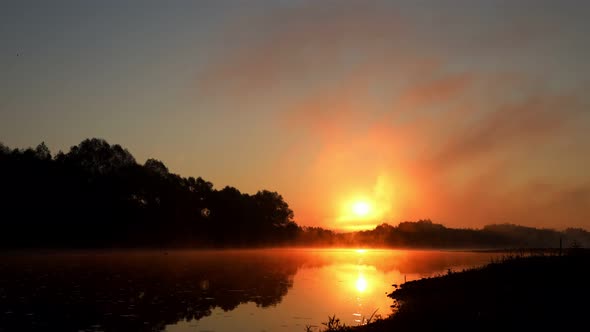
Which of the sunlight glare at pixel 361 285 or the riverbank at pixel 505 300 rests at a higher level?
the riverbank at pixel 505 300

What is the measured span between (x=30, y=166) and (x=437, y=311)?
125 m

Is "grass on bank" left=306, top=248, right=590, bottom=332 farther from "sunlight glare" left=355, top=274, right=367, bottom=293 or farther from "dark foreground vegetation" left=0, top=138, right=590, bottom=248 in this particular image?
"dark foreground vegetation" left=0, top=138, right=590, bottom=248

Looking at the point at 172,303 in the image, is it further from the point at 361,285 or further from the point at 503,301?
the point at 361,285

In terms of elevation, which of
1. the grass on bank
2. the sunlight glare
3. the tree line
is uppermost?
the tree line

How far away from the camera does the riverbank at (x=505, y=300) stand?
929 inches

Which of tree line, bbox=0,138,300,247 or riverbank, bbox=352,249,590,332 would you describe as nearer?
riverbank, bbox=352,249,590,332

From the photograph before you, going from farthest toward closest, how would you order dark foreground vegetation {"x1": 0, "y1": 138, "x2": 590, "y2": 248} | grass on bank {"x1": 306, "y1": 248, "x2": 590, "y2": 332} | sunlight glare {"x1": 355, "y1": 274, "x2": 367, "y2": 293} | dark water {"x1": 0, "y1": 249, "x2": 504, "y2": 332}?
dark foreground vegetation {"x1": 0, "y1": 138, "x2": 590, "y2": 248}
sunlight glare {"x1": 355, "y1": 274, "x2": 367, "y2": 293}
dark water {"x1": 0, "y1": 249, "x2": 504, "y2": 332}
grass on bank {"x1": 306, "y1": 248, "x2": 590, "y2": 332}

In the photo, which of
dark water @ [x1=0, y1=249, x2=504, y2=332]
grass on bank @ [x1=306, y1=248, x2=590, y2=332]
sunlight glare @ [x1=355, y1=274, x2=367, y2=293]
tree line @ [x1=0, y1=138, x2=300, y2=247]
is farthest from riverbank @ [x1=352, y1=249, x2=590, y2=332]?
tree line @ [x1=0, y1=138, x2=300, y2=247]

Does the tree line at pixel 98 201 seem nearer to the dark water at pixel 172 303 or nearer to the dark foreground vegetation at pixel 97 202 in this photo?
the dark foreground vegetation at pixel 97 202

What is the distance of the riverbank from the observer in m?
23.6

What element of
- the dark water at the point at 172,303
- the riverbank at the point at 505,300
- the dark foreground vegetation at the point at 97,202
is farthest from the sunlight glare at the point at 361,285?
the dark foreground vegetation at the point at 97,202

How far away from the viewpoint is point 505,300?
31.4 m

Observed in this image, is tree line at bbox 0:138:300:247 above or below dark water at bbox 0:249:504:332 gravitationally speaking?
above

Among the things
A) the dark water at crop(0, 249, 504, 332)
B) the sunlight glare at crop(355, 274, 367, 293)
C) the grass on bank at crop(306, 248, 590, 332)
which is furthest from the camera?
the sunlight glare at crop(355, 274, 367, 293)
